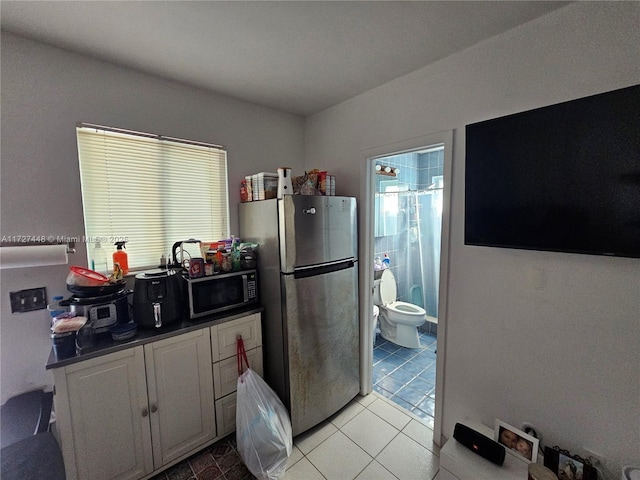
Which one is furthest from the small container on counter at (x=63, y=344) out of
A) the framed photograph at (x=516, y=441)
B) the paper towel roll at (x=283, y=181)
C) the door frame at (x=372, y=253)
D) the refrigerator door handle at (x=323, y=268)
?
the framed photograph at (x=516, y=441)

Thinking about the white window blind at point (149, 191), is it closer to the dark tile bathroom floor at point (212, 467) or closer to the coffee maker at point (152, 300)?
the coffee maker at point (152, 300)

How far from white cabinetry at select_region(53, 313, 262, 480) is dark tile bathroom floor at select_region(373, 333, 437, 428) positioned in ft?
4.63

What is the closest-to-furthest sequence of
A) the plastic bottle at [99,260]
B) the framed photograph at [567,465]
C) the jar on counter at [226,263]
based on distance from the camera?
the framed photograph at [567,465], the plastic bottle at [99,260], the jar on counter at [226,263]

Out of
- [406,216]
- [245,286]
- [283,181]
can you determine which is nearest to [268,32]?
[283,181]

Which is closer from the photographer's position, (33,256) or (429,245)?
(33,256)

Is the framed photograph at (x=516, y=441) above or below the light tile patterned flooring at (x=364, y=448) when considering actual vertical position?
above

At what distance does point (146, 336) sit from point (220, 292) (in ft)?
1.60

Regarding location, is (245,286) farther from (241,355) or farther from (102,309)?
(102,309)

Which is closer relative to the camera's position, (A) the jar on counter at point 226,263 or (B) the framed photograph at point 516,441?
(B) the framed photograph at point 516,441

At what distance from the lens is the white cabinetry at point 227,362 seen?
1.71 m

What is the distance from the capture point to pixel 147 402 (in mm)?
1458

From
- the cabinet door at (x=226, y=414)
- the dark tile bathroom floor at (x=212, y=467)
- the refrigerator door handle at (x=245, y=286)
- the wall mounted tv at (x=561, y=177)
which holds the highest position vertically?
the wall mounted tv at (x=561, y=177)

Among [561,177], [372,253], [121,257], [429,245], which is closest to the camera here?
[561,177]

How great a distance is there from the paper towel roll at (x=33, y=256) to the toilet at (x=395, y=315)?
2.64 meters
